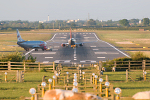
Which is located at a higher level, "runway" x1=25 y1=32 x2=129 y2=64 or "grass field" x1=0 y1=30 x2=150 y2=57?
"grass field" x1=0 y1=30 x2=150 y2=57

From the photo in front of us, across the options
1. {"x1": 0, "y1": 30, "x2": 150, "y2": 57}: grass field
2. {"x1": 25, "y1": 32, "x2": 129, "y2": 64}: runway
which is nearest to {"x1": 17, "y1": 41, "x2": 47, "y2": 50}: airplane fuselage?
{"x1": 25, "y1": 32, "x2": 129, "y2": 64}: runway

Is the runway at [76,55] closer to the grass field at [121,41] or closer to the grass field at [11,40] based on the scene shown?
→ the grass field at [121,41]

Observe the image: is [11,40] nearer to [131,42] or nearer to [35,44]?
[35,44]

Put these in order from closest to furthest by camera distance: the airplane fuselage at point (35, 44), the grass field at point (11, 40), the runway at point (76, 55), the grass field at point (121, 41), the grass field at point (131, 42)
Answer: the runway at point (76, 55) < the airplane fuselage at point (35, 44) < the grass field at point (131, 42) < the grass field at point (121, 41) < the grass field at point (11, 40)

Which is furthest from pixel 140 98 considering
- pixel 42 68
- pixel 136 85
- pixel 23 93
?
pixel 42 68

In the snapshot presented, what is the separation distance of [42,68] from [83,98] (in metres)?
28.1

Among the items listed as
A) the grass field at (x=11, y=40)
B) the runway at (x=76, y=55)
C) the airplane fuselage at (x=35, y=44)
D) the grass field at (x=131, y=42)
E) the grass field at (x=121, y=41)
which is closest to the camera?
the runway at (x=76, y=55)

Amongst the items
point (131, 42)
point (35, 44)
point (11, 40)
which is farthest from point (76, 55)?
point (11, 40)

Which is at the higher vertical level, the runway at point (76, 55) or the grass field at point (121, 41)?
the grass field at point (121, 41)

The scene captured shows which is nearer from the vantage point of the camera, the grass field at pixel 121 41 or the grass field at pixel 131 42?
the grass field at pixel 131 42

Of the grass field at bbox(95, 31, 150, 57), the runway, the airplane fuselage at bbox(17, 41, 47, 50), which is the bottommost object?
the runway

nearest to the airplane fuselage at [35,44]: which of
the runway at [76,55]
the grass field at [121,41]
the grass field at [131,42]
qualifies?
the runway at [76,55]

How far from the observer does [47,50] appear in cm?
7744

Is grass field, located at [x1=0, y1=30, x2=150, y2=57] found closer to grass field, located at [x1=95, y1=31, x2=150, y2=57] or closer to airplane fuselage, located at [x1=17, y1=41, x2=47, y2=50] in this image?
grass field, located at [x1=95, y1=31, x2=150, y2=57]
